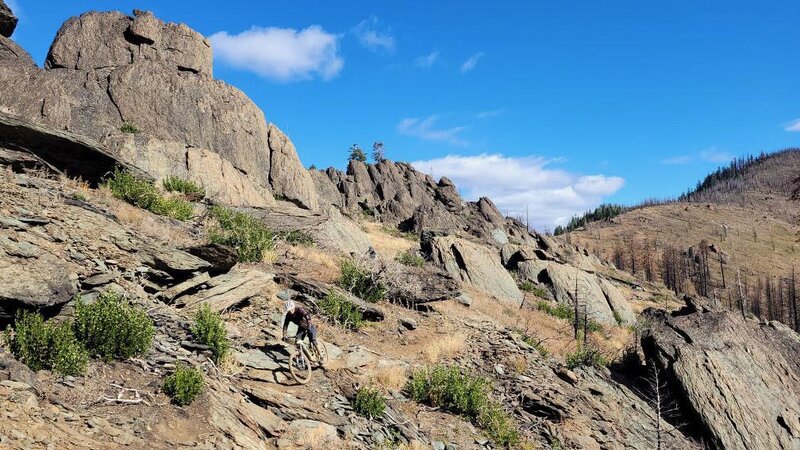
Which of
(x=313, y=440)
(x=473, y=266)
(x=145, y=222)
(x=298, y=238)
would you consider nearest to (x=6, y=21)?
(x=145, y=222)

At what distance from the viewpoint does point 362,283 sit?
19328mm

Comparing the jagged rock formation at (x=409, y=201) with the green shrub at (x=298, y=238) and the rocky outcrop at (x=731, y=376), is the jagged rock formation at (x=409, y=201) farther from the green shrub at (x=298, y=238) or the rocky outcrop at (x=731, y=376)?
the rocky outcrop at (x=731, y=376)

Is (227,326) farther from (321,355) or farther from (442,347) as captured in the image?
(442,347)

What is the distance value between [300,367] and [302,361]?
0.15m

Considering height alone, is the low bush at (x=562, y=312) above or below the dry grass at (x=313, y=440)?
above

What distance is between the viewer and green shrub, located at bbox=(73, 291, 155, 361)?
28.3 feet

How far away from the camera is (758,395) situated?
700 inches

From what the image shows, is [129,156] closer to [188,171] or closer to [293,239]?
[188,171]

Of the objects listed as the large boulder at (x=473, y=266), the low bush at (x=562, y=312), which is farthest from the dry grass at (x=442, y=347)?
the low bush at (x=562, y=312)

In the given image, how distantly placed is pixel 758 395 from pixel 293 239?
2044 cm

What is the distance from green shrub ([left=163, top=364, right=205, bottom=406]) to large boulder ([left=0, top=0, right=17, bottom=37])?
26.1 metres

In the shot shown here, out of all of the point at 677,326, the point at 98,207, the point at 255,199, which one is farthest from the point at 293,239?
the point at 677,326

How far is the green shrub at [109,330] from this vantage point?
8.62 meters

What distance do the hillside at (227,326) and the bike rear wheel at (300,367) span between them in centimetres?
10
